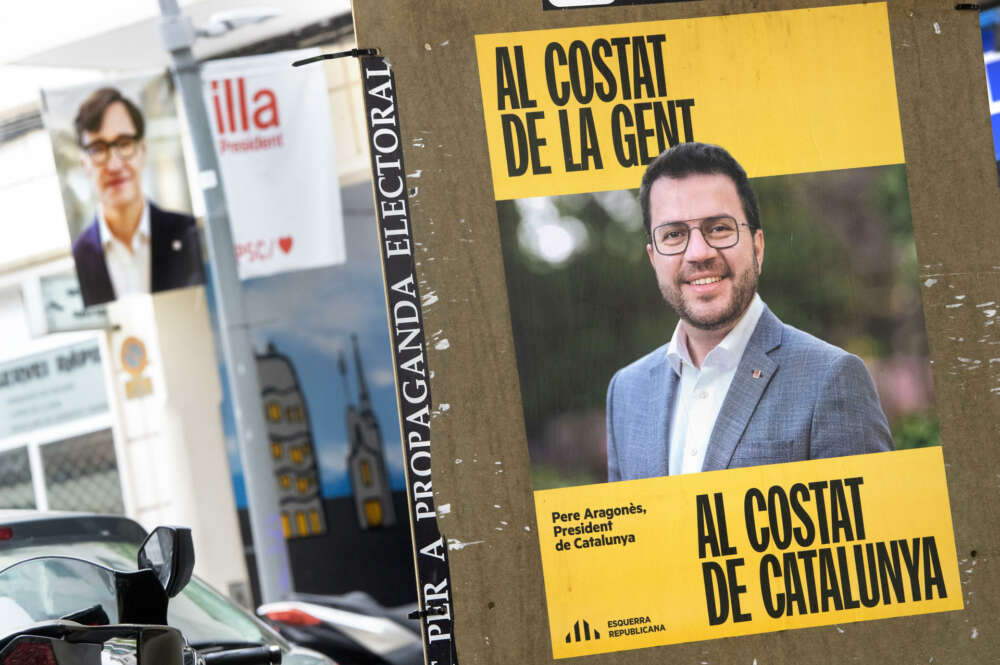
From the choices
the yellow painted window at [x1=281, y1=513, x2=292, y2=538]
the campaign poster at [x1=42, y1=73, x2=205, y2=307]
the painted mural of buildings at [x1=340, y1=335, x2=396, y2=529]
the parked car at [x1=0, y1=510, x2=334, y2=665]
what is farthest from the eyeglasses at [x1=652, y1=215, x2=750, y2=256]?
the yellow painted window at [x1=281, y1=513, x2=292, y2=538]

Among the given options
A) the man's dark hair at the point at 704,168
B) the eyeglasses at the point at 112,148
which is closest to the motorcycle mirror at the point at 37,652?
the man's dark hair at the point at 704,168

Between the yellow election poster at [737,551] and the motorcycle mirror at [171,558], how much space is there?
694 millimetres

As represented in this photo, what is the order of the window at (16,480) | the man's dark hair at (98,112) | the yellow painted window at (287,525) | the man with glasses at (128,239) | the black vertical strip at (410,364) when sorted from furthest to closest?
the window at (16,480)
the yellow painted window at (287,525)
the man with glasses at (128,239)
the man's dark hair at (98,112)
the black vertical strip at (410,364)

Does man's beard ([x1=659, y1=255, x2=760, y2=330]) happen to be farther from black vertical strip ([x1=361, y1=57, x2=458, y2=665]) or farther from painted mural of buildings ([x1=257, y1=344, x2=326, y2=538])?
painted mural of buildings ([x1=257, y1=344, x2=326, y2=538])

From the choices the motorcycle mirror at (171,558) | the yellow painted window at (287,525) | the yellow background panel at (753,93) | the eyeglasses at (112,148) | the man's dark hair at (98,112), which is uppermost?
the man's dark hair at (98,112)

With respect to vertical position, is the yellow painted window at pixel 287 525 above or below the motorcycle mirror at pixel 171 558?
below

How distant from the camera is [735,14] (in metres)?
2.50

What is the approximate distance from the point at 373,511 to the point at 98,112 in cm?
488

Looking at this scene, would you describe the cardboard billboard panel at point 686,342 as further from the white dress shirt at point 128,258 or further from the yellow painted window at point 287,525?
the yellow painted window at point 287,525

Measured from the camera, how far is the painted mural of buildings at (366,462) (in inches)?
492

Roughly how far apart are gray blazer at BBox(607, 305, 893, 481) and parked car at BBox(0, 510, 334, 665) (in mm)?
1766

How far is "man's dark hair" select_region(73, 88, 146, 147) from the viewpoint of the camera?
9.91m

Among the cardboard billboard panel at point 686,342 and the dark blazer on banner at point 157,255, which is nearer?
the cardboard billboard panel at point 686,342

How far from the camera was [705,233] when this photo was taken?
2451mm
